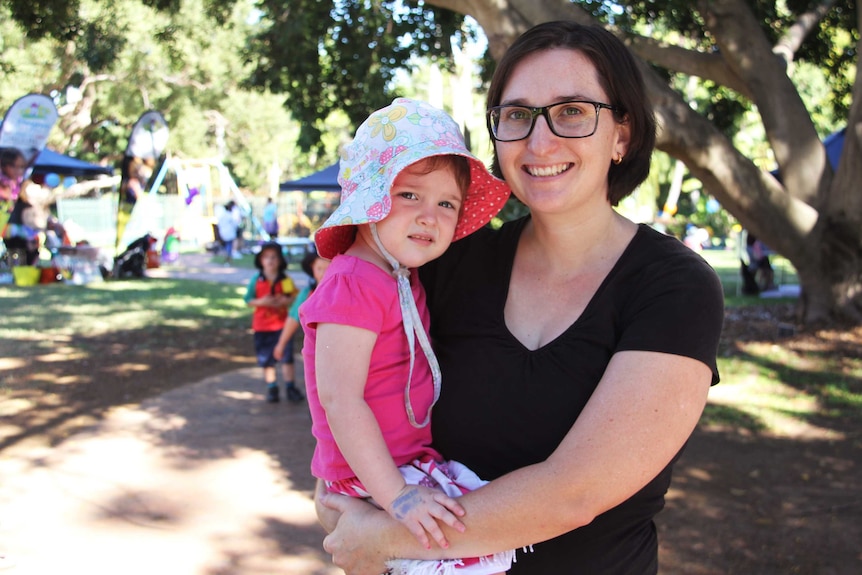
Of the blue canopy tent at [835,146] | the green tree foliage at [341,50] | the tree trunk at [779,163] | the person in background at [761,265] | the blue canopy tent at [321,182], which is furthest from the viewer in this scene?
the blue canopy tent at [321,182]

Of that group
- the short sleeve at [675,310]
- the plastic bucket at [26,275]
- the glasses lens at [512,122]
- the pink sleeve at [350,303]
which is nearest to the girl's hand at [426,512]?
the pink sleeve at [350,303]

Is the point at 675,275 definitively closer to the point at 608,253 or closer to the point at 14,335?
the point at 608,253

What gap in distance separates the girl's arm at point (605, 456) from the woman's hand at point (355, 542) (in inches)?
9.6

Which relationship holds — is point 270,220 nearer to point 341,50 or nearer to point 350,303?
point 341,50

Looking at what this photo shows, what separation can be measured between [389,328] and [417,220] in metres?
0.27

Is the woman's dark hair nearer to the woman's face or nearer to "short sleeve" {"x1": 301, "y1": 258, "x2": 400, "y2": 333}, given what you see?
the woman's face

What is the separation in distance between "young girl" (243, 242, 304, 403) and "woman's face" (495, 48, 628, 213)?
650 cm

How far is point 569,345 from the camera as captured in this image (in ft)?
5.86

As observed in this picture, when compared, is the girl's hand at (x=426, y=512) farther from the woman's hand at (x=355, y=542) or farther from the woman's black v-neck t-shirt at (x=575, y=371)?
the woman's black v-neck t-shirt at (x=575, y=371)

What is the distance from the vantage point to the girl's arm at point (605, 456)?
5.25ft

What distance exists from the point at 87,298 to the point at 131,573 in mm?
13222

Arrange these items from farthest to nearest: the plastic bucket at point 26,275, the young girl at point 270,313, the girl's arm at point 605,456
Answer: the plastic bucket at point 26,275 → the young girl at point 270,313 → the girl's arm at point 605,456

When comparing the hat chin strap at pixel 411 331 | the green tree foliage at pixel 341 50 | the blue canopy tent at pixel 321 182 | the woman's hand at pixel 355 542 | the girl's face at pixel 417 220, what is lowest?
the woman's hand at pixel 355 542

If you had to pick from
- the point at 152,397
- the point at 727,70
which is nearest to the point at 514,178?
the point at 152,397
